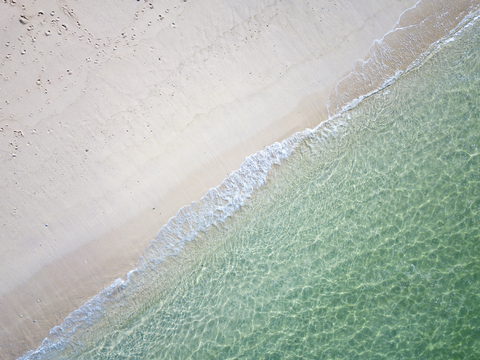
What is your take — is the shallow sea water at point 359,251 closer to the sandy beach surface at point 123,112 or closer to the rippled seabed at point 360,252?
the rippled seabed at point 360,252

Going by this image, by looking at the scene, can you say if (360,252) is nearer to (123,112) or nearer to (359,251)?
(359,251)

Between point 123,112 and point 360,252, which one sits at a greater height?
point 123,112

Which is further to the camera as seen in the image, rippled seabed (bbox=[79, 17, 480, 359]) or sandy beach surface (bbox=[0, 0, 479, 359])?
rippled seabed (bbox=[79, 17, 480, 359])

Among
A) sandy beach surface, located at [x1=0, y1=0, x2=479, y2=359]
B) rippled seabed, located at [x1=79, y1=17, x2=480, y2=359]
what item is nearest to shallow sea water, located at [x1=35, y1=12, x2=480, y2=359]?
rippled seabed, located at [x1=79, y1=17, x2=480, y2=359]

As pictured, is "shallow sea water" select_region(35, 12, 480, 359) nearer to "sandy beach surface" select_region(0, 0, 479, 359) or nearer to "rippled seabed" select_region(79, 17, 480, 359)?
"rippled seabed" select_region(79, 17, 480, 359)

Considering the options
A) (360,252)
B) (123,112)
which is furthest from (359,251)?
(123,112)

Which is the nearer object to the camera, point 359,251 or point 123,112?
point 123,112

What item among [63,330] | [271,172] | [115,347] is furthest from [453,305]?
[63,330]
